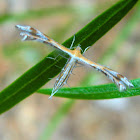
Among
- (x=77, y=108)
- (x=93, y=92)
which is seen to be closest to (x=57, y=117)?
(x=77, y=108)

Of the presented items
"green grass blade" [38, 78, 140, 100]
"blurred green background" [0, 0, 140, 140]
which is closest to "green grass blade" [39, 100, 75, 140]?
"blurred green background" [0, 0, 140, 140]

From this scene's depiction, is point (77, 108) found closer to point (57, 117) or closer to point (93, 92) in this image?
point (57, 117)

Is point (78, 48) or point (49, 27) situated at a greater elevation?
point (49, 27)

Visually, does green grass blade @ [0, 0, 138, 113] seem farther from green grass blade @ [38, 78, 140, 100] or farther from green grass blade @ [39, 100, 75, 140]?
green grass blade @ [39, 100, 75, 140]

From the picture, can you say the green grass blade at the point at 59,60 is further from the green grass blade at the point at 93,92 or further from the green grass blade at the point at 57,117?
the green grass blade at the point at 57,117

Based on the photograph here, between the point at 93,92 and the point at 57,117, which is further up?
the point at 57,117

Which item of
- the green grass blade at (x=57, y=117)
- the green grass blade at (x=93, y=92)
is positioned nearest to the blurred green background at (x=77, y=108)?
the green grass blade at (x=57, y=117)

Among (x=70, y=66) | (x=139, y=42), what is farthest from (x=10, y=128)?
(x=70, y=66)

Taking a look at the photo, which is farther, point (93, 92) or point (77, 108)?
point (77, 108)

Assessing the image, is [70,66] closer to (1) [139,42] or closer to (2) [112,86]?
(2) [112,86]
